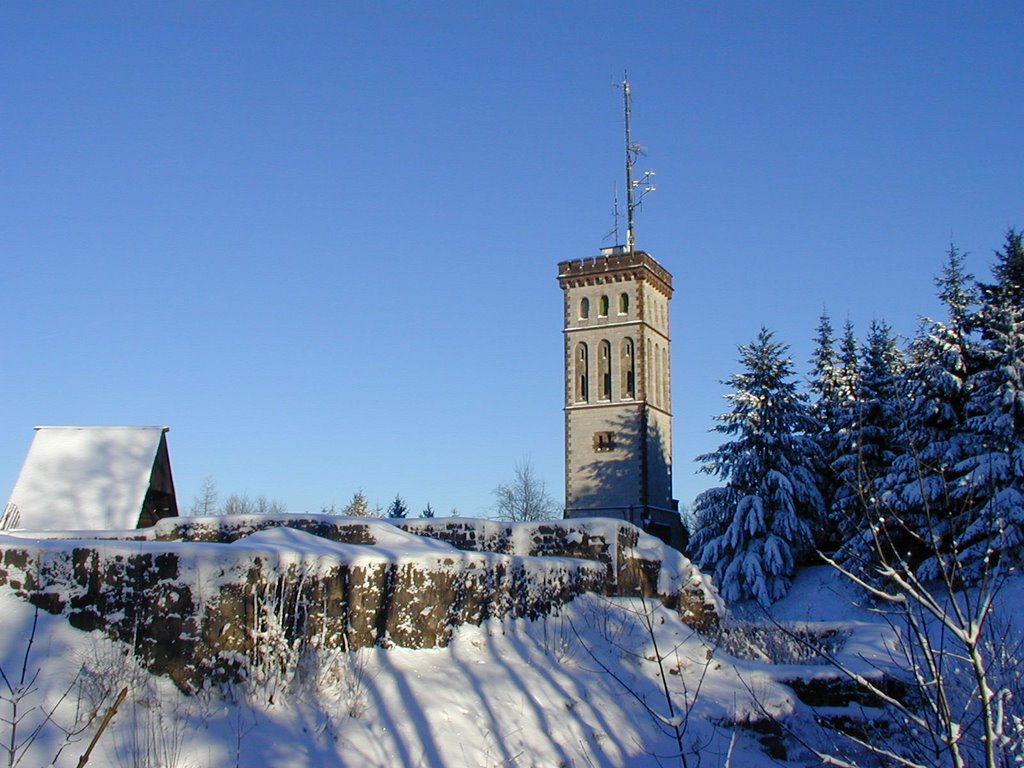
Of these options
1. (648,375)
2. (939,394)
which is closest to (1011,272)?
(939,394)

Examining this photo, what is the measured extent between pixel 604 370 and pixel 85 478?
86.8 feet

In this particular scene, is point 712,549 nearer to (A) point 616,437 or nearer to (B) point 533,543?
(A) point 616,437

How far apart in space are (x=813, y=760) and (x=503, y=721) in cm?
327

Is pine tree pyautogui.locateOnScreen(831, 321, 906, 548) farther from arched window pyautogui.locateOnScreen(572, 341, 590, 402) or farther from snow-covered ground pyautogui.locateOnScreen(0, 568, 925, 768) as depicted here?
snow-covered ground pyautogui.locateOnScreen(0, 568, 925, 768)

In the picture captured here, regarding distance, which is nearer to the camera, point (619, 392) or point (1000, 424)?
point (1000, 424)

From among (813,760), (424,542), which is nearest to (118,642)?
(424,542)

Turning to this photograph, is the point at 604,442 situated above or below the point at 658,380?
below

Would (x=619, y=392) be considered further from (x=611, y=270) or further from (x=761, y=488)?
(x=761, y=488)

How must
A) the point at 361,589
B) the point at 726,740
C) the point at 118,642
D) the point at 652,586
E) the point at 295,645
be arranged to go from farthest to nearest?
the point at 652,586
the point at 726,740
the point at 361,589
the point at 295,645
the point at 118,642

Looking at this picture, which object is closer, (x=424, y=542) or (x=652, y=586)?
(x=424, y=542)

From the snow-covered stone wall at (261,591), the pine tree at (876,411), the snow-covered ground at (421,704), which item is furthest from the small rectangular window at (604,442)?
the snow-covered ground at (421,704)

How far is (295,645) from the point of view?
7.96 m

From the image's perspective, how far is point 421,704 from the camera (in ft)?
26.3

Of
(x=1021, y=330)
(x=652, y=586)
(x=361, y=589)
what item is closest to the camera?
(x=361, y=589)
